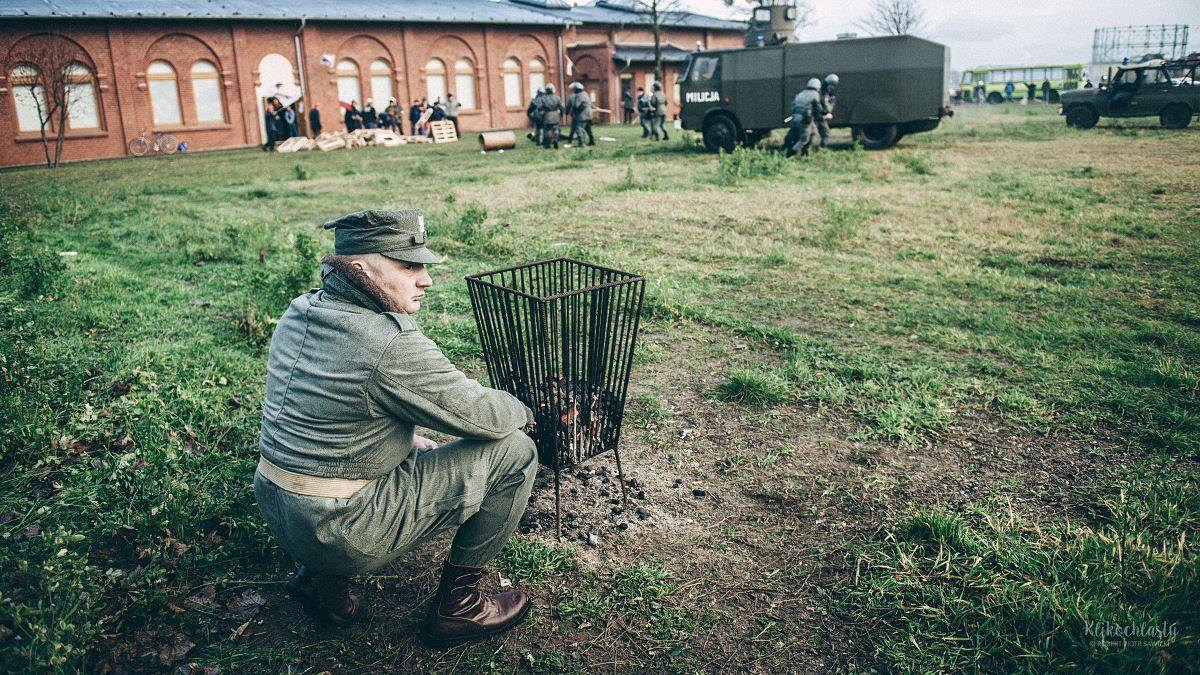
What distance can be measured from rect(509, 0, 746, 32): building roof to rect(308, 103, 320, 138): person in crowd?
1367cm

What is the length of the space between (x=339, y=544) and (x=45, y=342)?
4167 mm

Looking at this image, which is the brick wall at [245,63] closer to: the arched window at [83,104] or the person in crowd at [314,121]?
the arched window at [83,104]

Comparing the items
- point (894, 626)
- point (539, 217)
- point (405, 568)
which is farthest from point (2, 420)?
point (539, 217)

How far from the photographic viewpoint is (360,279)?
225 cm

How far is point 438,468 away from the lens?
94.4 inches

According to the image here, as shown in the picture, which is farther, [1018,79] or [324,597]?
[1018,79]

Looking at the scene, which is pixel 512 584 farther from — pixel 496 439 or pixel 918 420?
pixel 918 420

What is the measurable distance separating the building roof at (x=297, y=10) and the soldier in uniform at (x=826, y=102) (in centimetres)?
1960

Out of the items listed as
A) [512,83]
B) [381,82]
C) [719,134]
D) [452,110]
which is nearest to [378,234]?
[719,134]

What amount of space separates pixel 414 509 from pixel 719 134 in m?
17.0

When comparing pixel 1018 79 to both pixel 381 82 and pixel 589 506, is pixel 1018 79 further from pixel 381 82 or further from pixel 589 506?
pixel 589 506

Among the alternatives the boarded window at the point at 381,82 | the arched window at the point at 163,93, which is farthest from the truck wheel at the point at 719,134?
the arched window at the point at 163,93

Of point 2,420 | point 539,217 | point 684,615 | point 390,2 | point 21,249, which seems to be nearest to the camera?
point 684,615

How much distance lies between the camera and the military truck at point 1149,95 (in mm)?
19391
